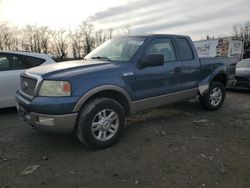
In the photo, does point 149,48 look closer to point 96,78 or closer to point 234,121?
point 96,78

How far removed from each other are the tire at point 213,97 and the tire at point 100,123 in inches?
115

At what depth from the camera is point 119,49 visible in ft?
18.3

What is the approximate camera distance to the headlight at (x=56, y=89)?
422cm

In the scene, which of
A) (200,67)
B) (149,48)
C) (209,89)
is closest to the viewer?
(149,48)

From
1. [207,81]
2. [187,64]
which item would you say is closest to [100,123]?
[187,64]

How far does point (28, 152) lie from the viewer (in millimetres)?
4590

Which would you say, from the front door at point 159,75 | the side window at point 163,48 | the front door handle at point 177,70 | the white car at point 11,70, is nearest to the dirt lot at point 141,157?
the white car at point 11,70

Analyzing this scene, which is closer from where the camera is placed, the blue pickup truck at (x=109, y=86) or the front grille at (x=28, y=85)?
the blue pickup truck at (x=109, y=86)

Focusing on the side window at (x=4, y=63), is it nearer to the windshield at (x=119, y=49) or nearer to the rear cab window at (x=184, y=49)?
the windshield at (x=119, y=49)

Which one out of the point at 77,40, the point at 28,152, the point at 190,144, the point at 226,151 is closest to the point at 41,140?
the point at 28,152

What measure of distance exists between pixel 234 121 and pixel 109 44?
3143mm

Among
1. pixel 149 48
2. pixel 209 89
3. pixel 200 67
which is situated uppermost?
pixel 149 48

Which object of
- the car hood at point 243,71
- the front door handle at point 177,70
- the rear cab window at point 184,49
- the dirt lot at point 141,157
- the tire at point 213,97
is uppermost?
the rear cab window at point 184,49

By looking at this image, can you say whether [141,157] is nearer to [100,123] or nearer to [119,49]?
[100,123]
